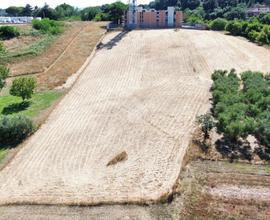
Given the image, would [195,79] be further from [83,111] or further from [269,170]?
[269,170]

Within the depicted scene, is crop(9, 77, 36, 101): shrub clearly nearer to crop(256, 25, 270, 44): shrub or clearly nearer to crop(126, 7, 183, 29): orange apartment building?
crop(256, 25, 270, 44): shrub

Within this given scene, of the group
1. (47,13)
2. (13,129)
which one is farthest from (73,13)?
(13,129)

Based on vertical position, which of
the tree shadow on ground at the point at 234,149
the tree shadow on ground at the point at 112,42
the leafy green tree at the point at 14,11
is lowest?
the leafy green tree at the point at 14,11

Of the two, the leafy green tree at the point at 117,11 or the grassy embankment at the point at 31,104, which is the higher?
the leafy green tree at the point at 117,11

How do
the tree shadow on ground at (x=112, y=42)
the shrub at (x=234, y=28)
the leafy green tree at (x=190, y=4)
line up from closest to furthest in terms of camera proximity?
the tree shadow on ground at (x=112, y=42)
the shrub at (x=234, y=28)
the leafy green tree at (x=190, y=4)

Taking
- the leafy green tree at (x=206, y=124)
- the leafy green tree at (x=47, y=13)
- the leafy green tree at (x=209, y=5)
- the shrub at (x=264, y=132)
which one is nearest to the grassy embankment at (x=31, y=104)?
the leafy green tree at (x=206, y=124)

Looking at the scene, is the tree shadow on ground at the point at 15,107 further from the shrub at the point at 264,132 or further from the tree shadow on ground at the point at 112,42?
the tree shadow on ground at the point at 112,42

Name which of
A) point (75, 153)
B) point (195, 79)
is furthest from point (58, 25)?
point (75, 153)
